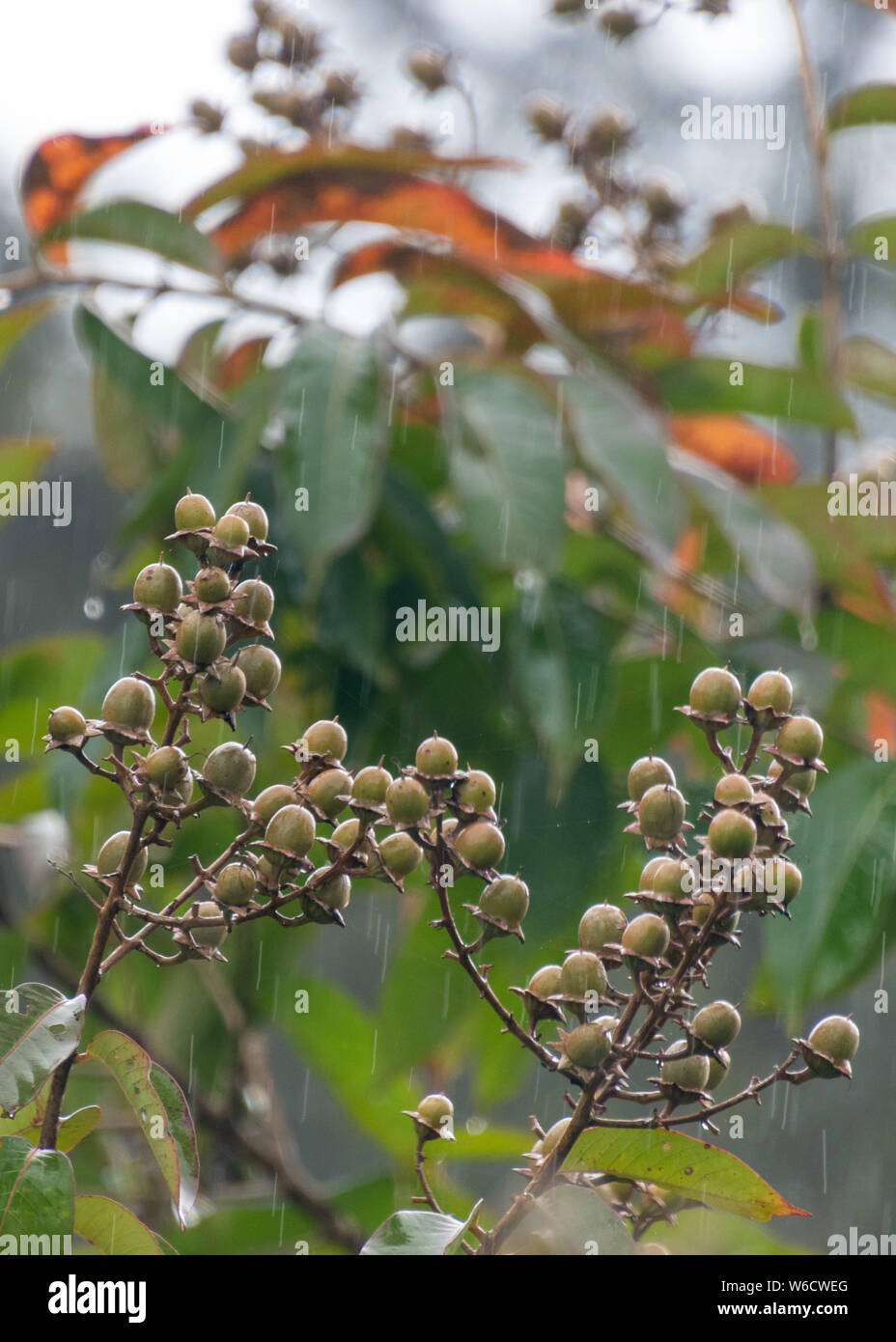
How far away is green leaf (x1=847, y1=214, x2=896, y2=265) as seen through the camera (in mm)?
1277

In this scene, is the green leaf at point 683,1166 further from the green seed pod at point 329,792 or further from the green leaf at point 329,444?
the green leaf at point 329,444

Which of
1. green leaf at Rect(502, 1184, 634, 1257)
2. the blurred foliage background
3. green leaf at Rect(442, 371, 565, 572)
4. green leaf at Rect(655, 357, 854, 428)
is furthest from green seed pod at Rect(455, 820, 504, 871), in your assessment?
green leaf at Rect(655, 357, 854, 428)

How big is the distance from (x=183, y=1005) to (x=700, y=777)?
562 mm

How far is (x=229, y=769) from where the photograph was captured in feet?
1.47

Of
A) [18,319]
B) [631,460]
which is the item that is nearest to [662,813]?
[631,460]

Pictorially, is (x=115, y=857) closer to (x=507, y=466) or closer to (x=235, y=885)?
(x=235, y=885)

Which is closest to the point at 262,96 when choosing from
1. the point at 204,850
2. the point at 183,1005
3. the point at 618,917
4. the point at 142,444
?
the point at 142,444

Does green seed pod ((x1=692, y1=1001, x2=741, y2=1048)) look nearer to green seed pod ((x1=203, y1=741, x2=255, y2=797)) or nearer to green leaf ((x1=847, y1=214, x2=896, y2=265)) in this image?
green seed pod ((x1=203, y1=741, x2=255, y2=797))

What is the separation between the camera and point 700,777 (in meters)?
1.17

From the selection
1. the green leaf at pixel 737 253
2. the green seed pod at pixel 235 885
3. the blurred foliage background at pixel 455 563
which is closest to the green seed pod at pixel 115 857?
the green seed pod at pixel 235 885

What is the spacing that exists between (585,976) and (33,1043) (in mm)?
180

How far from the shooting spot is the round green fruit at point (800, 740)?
441 mm

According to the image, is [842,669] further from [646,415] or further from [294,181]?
[294,181]
